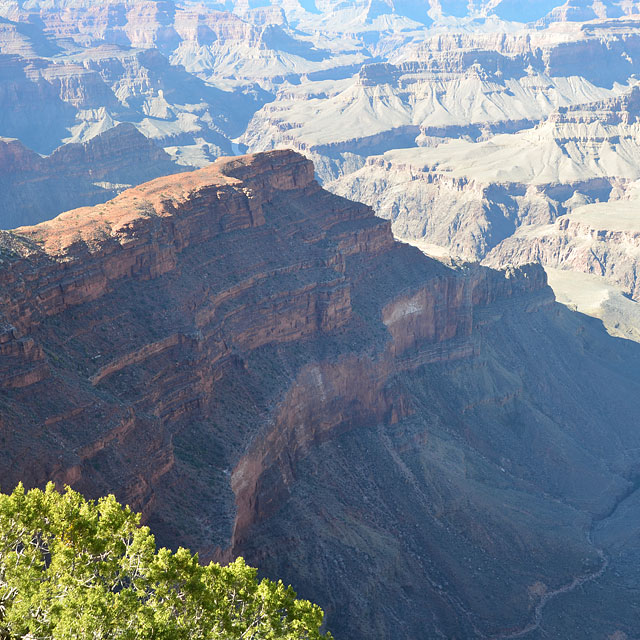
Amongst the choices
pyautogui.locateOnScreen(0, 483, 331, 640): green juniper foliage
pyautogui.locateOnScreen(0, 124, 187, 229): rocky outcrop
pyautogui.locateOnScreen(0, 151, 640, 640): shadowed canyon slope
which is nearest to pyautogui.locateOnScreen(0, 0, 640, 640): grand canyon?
pyautogui.locateOnScreen(0, 151, 640, 640): shadowed canyon slope

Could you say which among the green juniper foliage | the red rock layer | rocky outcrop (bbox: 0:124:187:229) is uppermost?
the green juniper foliage

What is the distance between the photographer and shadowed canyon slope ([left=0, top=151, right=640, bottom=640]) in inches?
2547

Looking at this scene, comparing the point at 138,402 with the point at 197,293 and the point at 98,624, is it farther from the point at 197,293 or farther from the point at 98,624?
the point at 98,624

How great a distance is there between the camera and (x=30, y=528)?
129 feet

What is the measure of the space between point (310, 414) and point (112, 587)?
1871 inches

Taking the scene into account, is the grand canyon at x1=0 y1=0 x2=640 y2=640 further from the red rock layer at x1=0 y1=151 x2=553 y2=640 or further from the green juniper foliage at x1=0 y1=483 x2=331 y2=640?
the green juniper foliage at x1=0 y1=483 x2=331 y2=640

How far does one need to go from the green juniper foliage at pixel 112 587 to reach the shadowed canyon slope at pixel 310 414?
53.3 feet

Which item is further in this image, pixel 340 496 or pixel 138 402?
pixel 340 496

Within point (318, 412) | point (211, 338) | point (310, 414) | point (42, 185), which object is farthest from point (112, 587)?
point (42, 185)

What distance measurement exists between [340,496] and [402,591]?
34.3 feet

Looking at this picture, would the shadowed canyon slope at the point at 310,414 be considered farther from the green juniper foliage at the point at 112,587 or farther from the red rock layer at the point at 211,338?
the green juniper foliage at the point at 112,587

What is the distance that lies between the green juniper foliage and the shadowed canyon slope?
16.2 metres

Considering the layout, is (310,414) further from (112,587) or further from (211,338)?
(112,587)

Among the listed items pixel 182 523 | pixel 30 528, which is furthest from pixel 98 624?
pixel 182 523
